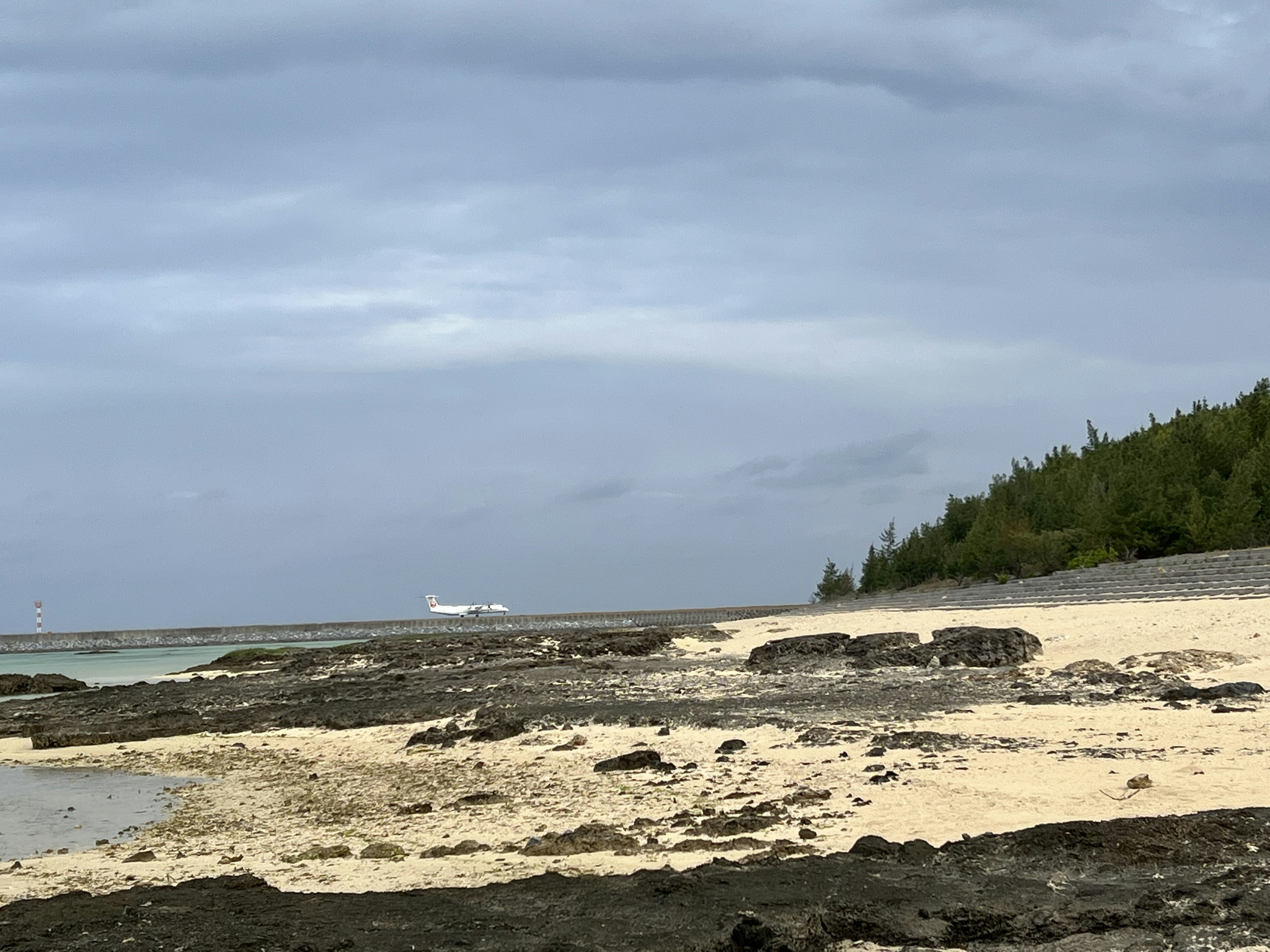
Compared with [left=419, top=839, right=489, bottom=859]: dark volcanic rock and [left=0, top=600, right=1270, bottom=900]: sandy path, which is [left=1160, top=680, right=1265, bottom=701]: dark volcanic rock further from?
[left=419, top=839, right=489, bottom=859]: dark volcanic rock

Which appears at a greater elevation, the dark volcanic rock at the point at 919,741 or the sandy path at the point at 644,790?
the dark volcanic rock at the point at 919,741

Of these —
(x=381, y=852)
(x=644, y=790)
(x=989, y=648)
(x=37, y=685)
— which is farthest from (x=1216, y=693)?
(x=37, y=685)

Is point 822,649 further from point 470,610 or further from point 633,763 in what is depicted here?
point 470,610

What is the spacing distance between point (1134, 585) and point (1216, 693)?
69.6 ft

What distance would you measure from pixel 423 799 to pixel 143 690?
23.2 metres

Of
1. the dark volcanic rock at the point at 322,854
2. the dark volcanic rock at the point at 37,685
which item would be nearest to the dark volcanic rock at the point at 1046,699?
the dark volcanic rock at the point at 322,854

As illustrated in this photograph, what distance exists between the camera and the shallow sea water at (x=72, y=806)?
38.6ft

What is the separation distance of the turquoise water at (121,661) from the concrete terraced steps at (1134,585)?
2795cm

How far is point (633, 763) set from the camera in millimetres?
13203

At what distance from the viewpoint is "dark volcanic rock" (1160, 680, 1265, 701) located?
14.9 m

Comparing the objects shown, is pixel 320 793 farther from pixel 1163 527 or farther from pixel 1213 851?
pixel 1163 527

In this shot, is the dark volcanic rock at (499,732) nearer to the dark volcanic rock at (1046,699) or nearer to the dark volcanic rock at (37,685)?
the dark volcanic rock at (1046,699)

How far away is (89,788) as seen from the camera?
15.8 m

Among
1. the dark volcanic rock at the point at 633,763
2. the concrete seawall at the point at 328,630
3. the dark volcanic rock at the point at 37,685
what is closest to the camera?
the dark volcanic rock at the point at 633,763
